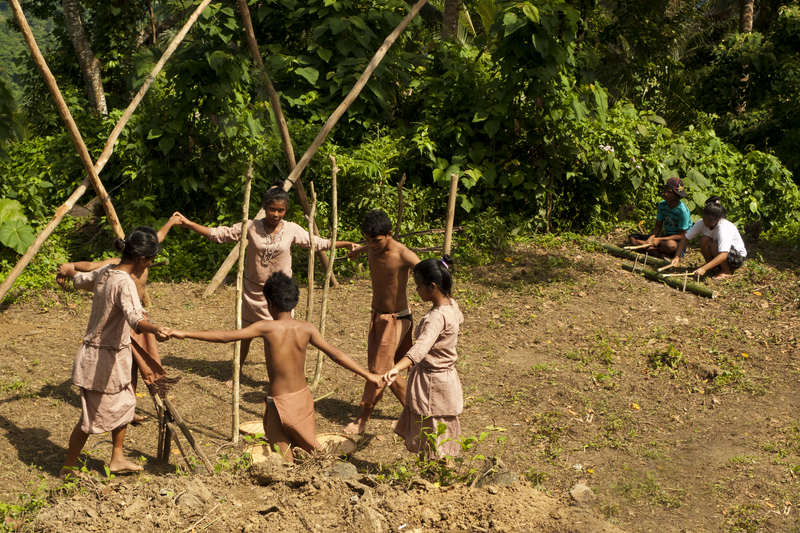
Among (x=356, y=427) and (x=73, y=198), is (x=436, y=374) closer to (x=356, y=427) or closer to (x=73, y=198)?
(x=356, y=427)

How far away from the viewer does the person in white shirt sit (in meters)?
8.10

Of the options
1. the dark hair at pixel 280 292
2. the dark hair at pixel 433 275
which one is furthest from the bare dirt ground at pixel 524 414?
the dark hair at pixel 433 275

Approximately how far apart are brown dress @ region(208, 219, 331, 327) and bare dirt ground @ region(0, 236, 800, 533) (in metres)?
0.80

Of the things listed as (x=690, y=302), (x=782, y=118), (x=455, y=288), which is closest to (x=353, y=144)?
(x=455, y=288)

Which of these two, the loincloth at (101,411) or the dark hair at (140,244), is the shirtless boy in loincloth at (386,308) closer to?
the dark hair at (140,244)

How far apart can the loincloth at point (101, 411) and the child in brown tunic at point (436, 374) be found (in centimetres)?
161

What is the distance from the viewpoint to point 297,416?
Answer: 400 cm

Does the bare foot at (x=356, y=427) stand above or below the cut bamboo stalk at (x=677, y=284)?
below

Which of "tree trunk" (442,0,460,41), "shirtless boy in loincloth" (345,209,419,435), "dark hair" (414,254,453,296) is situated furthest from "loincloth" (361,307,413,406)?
"tree trunk" (442,0,460,41)

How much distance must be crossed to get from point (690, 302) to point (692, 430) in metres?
2.77

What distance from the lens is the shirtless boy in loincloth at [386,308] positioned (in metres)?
4.99

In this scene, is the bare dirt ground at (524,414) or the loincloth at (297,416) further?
the loincloth at (297,416)

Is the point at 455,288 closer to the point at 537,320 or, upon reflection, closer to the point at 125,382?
the point at 537,320

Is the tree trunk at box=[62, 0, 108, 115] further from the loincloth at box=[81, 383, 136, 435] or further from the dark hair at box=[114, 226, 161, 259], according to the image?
the loincloth at box=[81, 383, 136, 435]
